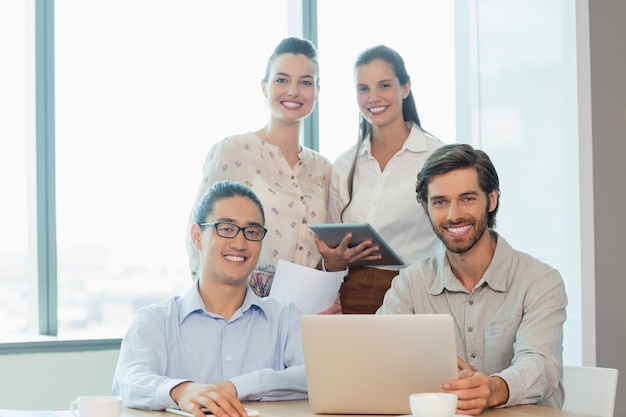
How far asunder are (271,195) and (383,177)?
0.40 meters

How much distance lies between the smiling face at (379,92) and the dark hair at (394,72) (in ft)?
0.05

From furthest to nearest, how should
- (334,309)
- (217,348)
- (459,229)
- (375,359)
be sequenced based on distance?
(334,309), (459,229), (217,348), (375,359)

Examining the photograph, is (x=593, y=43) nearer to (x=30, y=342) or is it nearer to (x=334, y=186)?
(x=334, y=186)

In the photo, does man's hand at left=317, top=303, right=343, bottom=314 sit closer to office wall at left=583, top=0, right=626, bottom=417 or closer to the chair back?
the chair back

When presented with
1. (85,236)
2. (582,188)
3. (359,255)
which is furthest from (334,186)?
(85,236)

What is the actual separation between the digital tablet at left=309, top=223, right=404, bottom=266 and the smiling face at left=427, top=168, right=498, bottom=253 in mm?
286

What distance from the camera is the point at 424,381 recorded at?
191cm

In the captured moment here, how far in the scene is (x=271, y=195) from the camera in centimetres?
320

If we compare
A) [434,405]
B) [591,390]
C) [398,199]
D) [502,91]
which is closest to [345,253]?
[398,199]

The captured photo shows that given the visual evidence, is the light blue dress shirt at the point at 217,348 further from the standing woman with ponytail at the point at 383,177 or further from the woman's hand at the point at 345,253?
the standing woman with ponytail at the point at 383,177

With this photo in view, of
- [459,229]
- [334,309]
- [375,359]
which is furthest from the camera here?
[334,309]

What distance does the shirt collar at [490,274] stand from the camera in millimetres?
2463

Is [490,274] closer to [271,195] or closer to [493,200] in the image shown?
[493,200]

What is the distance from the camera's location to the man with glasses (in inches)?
87.0
